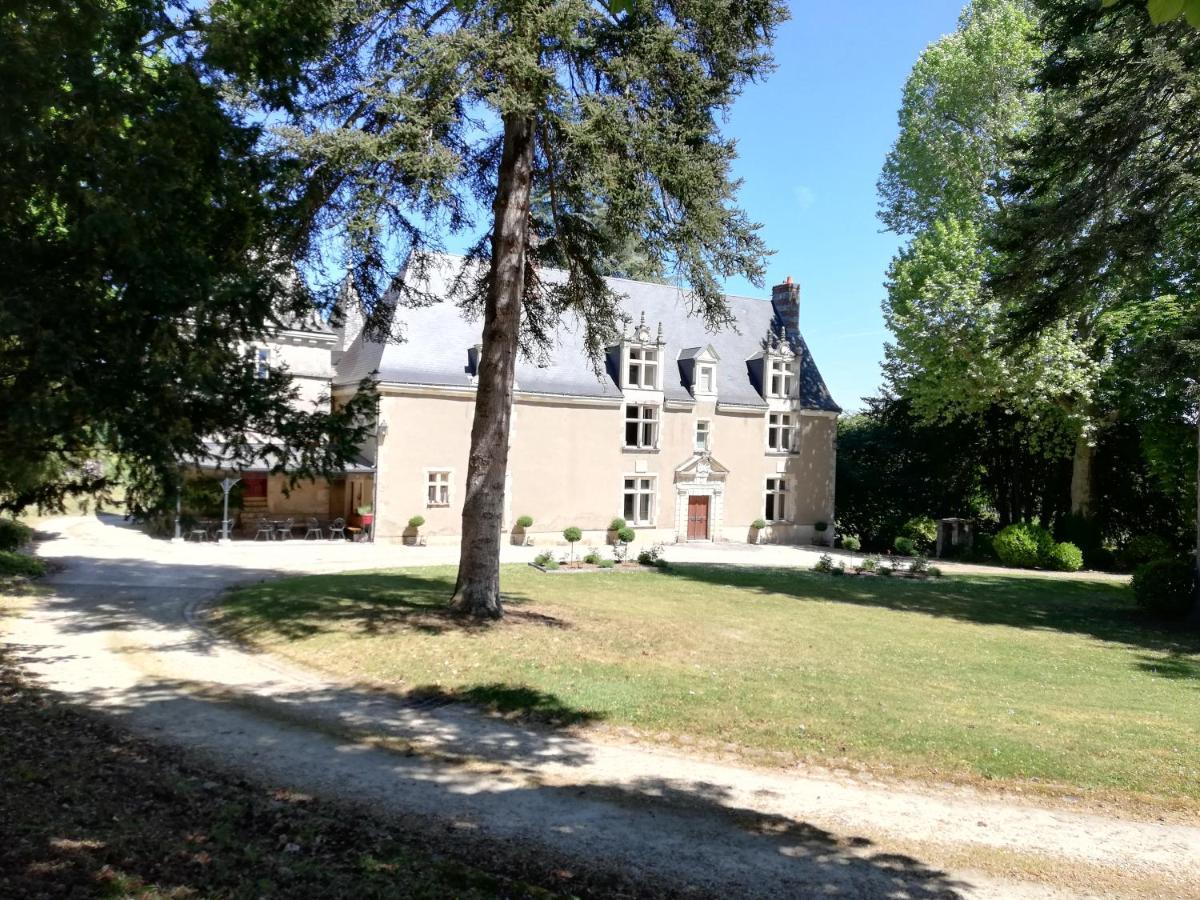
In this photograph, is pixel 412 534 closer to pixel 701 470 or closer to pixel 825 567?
pixel 701 470

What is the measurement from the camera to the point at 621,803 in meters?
6.64

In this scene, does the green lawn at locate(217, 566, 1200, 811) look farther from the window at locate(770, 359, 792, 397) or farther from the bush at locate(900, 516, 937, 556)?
the window at locate(770, 359, 792, 397)

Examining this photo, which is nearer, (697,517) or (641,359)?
(641,359)

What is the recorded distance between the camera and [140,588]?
1623 cm

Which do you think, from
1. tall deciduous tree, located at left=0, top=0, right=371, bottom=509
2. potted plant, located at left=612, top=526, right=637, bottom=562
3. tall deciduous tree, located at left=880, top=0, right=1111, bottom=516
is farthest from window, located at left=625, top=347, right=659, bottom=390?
tall deciduous tree, located at left=0, top=0, right=371, bottom=509

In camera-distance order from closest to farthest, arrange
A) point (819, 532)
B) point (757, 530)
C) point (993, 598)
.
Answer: point (993, 598) < point (757, 530) < point (819, 532)

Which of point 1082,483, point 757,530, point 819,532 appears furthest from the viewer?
point 819,532

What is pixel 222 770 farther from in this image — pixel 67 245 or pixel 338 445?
pixel 67 245

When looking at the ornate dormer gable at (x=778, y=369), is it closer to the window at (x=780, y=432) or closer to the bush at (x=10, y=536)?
the window at (x=780, y=432)

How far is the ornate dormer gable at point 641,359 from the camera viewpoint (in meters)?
31.8

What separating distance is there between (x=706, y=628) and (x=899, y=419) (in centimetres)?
2550

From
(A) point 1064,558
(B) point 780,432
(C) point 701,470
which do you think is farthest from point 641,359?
(A) point 1064,558

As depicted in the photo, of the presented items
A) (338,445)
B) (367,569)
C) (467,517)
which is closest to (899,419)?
(367,569)

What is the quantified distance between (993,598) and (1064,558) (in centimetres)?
1003
